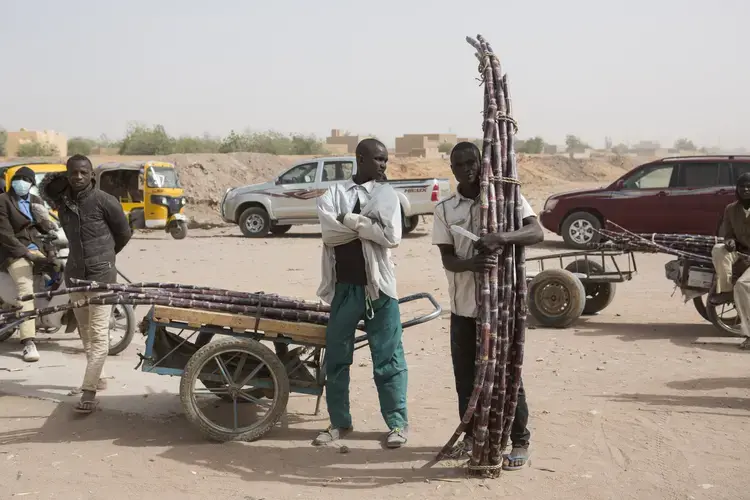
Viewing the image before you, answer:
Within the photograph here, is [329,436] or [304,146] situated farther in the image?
[304,146]

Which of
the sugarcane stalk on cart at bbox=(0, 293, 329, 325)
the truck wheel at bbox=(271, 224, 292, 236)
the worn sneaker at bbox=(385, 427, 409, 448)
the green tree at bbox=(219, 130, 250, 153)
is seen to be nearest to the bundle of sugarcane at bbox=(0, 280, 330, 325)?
the sugarcane stalk on cart at bbox=(0, 293, 329, 325)

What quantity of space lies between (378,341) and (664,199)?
1176cm

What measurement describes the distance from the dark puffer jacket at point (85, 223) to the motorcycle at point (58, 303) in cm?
169

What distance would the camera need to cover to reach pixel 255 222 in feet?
66.4

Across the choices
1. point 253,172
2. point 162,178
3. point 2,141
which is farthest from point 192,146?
point 162,178

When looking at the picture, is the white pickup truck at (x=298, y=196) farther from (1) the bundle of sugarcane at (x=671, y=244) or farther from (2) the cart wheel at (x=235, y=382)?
(2) the cart wheel at (x=235, y=382)

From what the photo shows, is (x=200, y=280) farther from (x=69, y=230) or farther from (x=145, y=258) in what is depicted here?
(x=69, y=230)

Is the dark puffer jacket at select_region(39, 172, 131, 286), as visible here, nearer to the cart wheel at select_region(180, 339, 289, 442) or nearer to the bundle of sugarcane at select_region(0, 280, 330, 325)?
the bundle of sugarcane at select_region(0, 280, 330, 325)

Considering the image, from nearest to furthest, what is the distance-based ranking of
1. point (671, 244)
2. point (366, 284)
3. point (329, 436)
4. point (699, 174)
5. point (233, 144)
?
point (366, 284) < point (329, 436) < point (671, 244) < point (699, 174) < point (233, 144)

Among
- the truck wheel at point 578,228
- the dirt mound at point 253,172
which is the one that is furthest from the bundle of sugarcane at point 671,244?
the dirt mound at point 253,172

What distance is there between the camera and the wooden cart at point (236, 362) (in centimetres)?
558

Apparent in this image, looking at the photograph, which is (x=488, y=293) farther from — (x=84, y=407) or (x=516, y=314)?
(x=84, y=407)

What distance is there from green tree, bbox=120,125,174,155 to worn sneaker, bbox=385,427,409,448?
42.7 m

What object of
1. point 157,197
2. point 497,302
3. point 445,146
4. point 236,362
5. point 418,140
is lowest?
point 236,362
